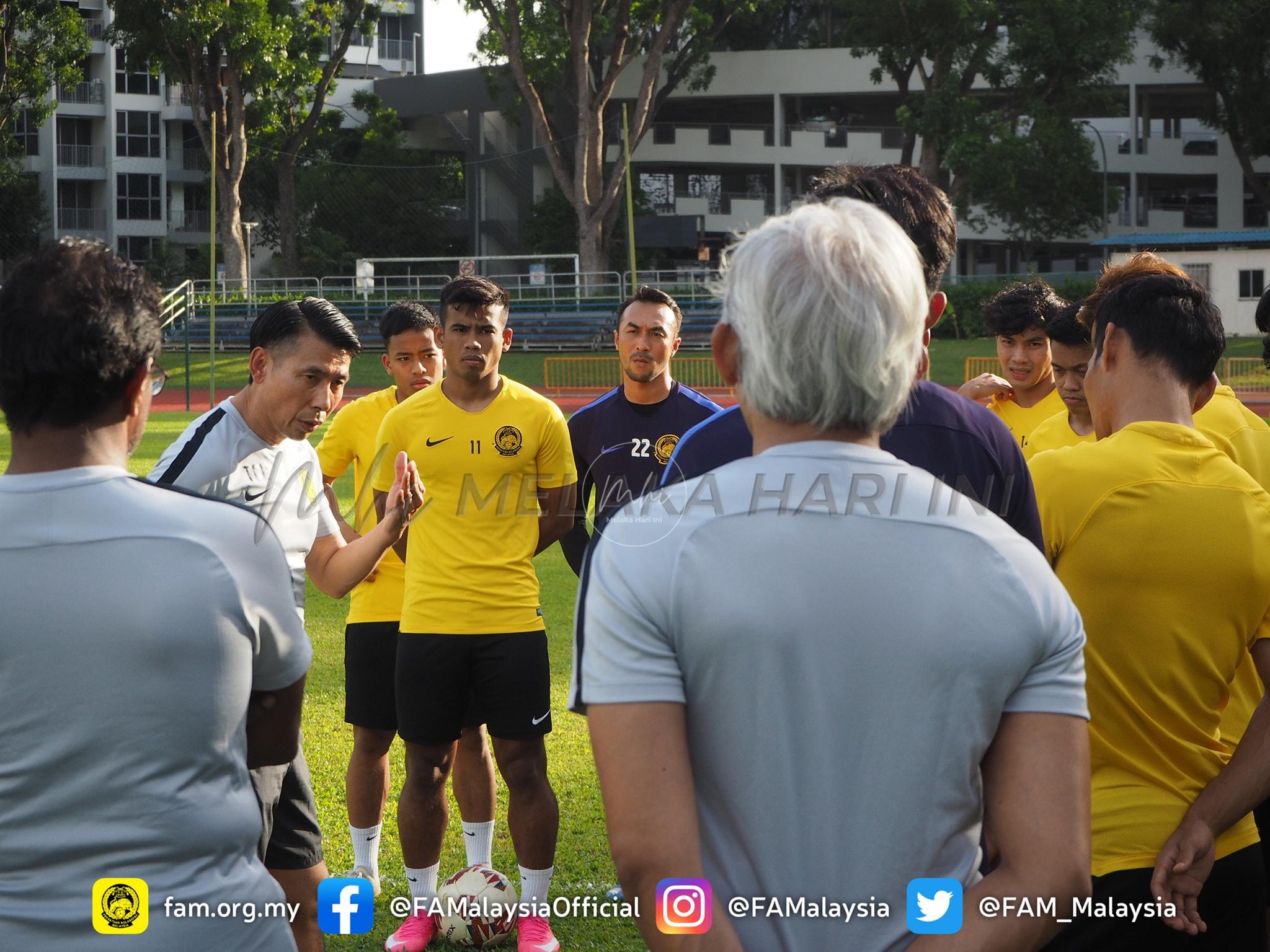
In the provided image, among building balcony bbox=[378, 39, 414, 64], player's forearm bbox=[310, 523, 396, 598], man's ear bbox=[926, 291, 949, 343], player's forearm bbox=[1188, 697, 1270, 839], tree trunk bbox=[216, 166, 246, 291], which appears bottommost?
player's forearm bbox=[1188, 697, 1270, 839]

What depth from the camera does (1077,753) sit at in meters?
1.73

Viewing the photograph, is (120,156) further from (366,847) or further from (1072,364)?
(1072,364)

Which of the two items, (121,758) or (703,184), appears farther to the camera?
(703,184)

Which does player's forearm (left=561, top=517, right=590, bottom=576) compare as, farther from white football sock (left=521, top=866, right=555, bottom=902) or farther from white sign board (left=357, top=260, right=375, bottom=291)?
white sign board (left=357, top=260, right=375, bottom=291)

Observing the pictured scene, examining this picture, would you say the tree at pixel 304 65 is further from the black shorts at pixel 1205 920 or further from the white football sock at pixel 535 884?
the black shorts at pixel 1205 920

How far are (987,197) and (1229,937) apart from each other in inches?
1504

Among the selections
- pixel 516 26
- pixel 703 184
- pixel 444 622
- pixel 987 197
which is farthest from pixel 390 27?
pixel 444 622

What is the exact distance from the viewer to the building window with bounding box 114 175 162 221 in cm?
5281

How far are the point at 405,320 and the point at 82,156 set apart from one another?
5246 centimetres

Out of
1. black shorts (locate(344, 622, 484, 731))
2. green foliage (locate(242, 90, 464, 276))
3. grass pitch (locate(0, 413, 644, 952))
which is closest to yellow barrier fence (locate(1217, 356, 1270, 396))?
grass pitch (locate(0, 413, 644, 952))

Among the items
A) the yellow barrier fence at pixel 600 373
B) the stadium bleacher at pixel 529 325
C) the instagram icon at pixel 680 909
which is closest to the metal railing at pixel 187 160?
the stadium bleacher at pixel 529 325

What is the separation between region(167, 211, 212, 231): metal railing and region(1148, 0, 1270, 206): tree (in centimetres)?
3742

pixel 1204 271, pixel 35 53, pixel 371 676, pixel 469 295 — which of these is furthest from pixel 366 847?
pixel 35 53

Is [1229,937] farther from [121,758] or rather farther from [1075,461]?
[121,758]
